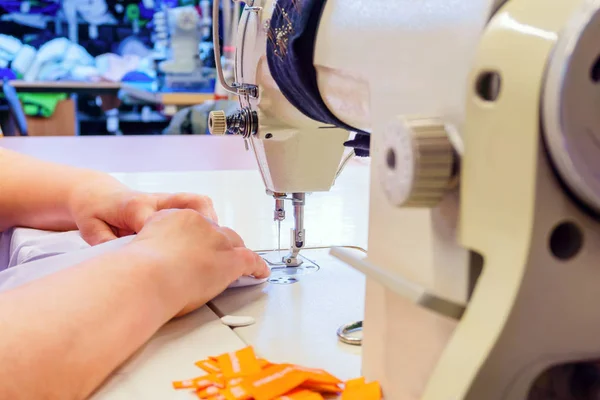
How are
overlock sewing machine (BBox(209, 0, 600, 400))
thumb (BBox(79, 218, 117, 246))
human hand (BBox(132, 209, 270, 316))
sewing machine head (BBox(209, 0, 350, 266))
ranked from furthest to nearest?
1. thumb (BBox(79, 218, 117, 246))
2. sewing machine head (BBox(209, 0, 350, 266))
3. human hand (BBox(132, 209, 270, 316))
4. overlock sewing machine (BBox(209, 0, 600, 400))

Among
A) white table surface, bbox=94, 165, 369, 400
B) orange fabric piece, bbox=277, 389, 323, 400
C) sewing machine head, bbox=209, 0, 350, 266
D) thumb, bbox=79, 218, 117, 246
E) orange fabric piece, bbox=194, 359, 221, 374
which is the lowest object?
white table surface, bbox=94, 165, 369, 400

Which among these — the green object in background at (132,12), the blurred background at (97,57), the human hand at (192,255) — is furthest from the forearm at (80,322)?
the green object in background at (132,12)

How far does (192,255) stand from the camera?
1.62 ft

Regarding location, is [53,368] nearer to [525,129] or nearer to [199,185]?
[525,129]

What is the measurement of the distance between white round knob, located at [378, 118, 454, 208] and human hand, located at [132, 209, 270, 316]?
242mm

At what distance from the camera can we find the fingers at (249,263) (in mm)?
549

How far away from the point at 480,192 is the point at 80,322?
252 mm

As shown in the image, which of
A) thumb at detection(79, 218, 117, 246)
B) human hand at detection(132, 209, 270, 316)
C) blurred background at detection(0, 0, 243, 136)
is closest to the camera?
human hand at detection(132, 209, 270, 316)

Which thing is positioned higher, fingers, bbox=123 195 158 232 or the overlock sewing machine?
the overlock sewing machine

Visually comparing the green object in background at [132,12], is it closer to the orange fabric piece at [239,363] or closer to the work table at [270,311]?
the work table at [270,311]

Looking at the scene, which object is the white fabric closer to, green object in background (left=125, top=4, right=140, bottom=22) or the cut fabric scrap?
the cut fabric scrap

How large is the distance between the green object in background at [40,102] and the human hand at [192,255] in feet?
11.5

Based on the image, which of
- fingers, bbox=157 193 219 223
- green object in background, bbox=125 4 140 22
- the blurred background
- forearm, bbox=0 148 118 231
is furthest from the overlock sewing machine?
green object in background, bbox=125 4 140 22

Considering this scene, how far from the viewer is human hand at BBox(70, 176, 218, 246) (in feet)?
2.18
